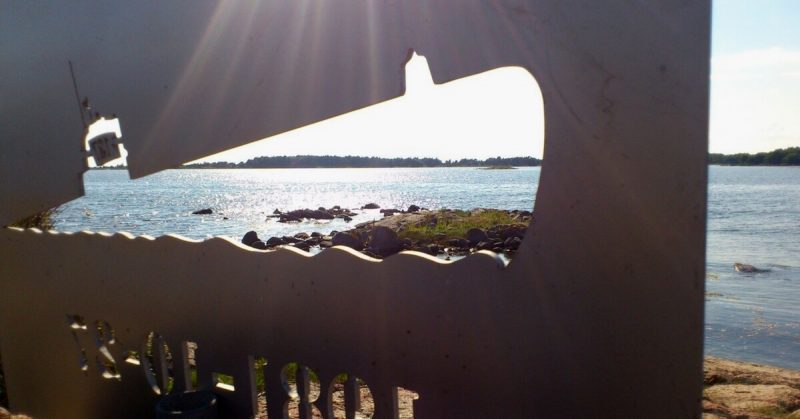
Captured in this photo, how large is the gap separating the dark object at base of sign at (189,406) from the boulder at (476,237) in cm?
1990

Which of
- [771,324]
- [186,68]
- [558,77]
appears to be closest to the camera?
[558,77]

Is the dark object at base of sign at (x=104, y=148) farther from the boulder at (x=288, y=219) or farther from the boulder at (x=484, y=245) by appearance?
the boulder at (x=288, y=219)

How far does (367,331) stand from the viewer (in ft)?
10.0

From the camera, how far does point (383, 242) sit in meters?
21.0

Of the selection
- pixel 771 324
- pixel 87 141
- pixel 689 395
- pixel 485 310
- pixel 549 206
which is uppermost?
pixel 87 141

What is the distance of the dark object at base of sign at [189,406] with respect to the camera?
3.37 metres

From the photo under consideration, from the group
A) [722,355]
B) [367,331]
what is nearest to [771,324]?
[722,355]

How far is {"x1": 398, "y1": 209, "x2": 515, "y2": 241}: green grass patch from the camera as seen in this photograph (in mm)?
26719

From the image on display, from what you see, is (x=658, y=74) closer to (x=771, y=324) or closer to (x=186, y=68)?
(x=186, y=68)

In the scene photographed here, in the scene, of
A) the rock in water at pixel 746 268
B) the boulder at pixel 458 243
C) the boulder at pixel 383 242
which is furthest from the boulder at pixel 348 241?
the rock in water at pixel 746 268

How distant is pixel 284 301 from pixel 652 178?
1927 mm

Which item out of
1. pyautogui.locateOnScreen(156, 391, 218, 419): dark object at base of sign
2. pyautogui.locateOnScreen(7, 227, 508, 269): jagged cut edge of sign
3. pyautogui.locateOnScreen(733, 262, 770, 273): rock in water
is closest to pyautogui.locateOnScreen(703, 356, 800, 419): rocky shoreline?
pyautogui.locateOnScreen(7, 227, 508, 269): jagged cut edge of sign

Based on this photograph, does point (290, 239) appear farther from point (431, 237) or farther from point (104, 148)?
point (104, 148)

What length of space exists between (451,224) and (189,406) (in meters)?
26.5
